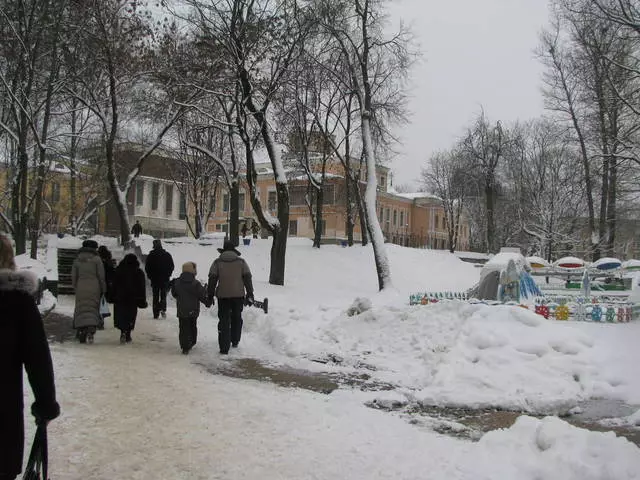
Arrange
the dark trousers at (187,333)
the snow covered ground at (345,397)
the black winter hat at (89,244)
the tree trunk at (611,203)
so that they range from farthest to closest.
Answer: the tree trunk at (611,203) → the black winter hat at (89,244) → the dark trousers at (187,333) → the snow covered ground at (345,397)

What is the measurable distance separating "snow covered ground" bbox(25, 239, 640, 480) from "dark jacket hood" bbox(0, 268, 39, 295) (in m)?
1.90

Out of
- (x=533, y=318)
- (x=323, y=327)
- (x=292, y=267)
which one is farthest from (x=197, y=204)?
(x=533, y=318)

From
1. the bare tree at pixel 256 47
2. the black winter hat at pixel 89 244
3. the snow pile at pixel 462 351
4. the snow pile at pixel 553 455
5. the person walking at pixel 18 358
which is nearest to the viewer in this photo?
the person walking at pixel 18 358

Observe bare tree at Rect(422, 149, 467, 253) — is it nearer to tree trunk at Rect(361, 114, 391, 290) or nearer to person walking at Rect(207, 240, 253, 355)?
tree trunk at Rect(361, 114, 391, 290)

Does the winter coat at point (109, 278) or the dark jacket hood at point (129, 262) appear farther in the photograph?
the dark jacket hood at point (129, 262)

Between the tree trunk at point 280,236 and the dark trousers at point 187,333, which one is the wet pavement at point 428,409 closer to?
the dark trousers at point 187,333

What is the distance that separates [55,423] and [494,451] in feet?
12.7

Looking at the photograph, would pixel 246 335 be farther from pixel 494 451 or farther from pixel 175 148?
pixel 175 148

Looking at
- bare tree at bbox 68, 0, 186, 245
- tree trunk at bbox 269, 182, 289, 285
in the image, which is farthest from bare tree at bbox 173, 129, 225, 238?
tree trunk at bbox 269, 182, 289, 285

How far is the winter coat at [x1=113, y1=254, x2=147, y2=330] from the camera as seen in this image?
34.1 feet

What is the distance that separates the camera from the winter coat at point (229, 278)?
9.94 m

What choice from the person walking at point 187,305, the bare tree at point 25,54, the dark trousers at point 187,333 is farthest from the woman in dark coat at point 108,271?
the bare tree at point 25,54

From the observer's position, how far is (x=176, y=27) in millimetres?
21125

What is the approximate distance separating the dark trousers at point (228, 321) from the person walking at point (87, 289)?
2.05 m
